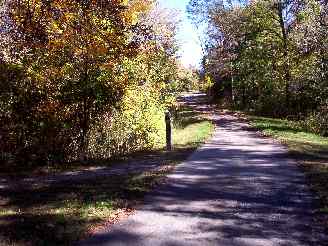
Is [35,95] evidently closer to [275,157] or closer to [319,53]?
[275,157]

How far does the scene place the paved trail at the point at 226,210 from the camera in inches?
282

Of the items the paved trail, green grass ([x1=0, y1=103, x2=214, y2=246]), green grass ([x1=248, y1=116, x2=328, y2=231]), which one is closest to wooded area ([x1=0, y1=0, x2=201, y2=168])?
the paved trail

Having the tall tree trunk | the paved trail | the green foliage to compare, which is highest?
the tall tree trunk

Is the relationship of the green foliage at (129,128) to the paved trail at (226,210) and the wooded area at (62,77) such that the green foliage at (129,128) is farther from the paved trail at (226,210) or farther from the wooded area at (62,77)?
the paved trail at (226,210)

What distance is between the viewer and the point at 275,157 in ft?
49.9

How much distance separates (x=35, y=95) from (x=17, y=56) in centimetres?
151

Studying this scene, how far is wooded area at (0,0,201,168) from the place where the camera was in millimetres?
15789

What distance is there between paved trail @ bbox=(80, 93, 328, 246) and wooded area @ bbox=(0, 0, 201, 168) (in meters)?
4.91

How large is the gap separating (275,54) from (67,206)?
1347 inches

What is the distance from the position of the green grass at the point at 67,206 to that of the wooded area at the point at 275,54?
1816 centimetres

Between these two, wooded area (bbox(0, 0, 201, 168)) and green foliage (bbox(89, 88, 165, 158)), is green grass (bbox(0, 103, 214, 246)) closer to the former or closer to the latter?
wooded area (bbox(0, 0, 201, 168))

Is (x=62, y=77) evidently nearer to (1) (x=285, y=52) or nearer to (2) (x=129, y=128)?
(2) (x=129, y=128)

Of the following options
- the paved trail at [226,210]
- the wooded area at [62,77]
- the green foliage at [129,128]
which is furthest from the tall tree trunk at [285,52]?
the paved trail at [226,210]

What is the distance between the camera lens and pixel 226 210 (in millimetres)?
8758
